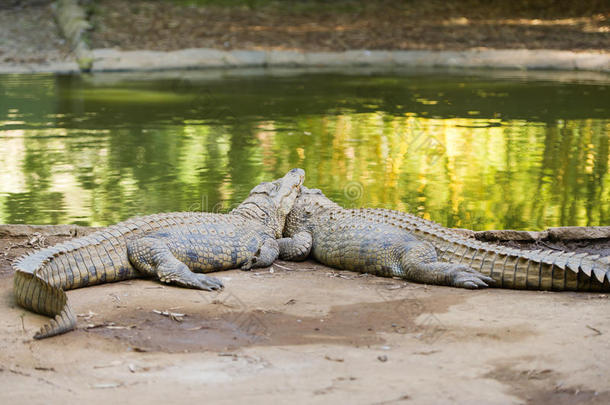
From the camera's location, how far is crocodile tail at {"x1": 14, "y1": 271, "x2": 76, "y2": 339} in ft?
12.3

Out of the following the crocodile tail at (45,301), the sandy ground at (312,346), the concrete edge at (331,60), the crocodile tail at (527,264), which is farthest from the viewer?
the concrete edge at (331,60)

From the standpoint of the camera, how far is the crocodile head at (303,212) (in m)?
5.76

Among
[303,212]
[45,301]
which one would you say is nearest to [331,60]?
[303,212]

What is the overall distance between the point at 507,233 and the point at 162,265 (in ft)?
8.36

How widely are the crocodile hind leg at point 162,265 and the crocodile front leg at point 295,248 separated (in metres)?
0.89

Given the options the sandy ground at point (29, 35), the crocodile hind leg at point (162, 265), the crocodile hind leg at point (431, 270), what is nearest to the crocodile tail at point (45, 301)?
the crocodile hind leg at point (162, 265)

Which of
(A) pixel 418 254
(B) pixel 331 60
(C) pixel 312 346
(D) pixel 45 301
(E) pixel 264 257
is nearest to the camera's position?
(C) pixel 312 346

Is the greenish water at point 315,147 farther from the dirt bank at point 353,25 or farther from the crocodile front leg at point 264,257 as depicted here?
the dirt bank at point 353,25

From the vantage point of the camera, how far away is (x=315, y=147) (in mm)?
9094

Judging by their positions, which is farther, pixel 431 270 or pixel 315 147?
pixel 315 147

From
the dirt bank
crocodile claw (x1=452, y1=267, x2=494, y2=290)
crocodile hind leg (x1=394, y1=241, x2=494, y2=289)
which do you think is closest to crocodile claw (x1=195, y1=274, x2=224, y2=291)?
crocodile hind leg (x1=394, y1=241, x2=494, y2=289)

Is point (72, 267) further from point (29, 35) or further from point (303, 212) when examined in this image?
point (29, 35)

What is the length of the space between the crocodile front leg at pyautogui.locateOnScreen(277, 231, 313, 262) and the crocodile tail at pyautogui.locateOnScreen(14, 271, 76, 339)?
1900 mm

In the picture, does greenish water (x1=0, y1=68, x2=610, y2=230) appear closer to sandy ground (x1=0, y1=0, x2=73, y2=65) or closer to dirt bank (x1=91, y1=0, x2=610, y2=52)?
sandy ground (x1=0, y1=0, x2=73, y2=65)
